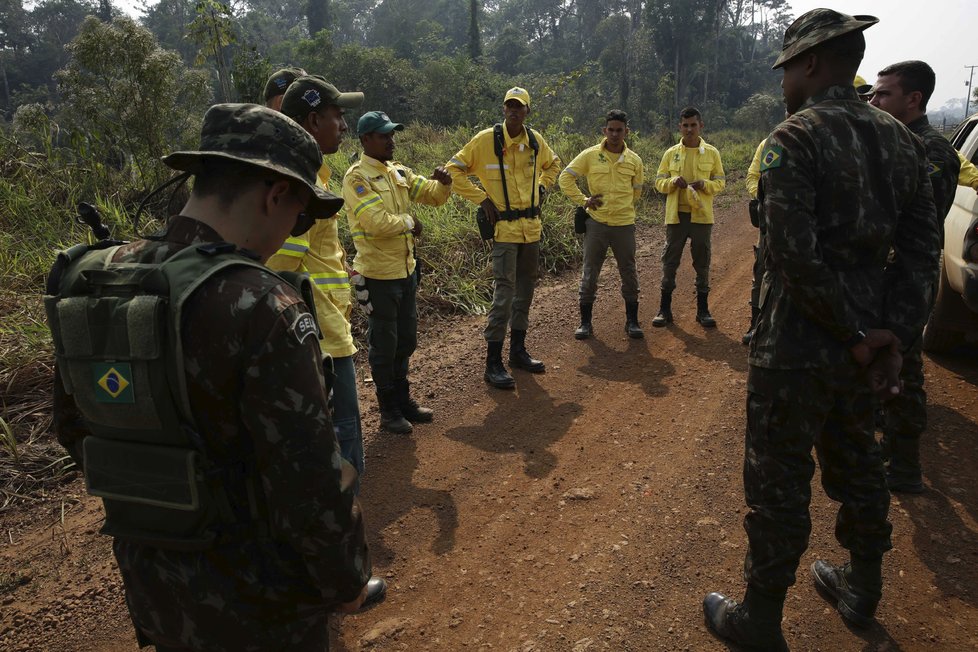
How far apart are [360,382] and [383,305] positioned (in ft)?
4.14

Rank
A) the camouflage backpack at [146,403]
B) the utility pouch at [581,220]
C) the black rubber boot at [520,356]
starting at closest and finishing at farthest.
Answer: the camouflage backpack at [146,403] → the black rubber boot at [520,356] → the utility pouch at [581,220]

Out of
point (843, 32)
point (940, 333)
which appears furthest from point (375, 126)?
point (940, 333)

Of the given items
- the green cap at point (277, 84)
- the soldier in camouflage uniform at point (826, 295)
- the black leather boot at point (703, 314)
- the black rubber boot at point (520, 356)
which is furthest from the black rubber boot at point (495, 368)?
the soldier in camouflage uniform at point (826, 295)

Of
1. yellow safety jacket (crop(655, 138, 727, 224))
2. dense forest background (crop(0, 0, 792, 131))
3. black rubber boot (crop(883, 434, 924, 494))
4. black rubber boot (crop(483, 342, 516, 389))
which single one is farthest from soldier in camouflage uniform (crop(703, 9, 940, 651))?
dense forest background (crop(0, 0, 792, 131))

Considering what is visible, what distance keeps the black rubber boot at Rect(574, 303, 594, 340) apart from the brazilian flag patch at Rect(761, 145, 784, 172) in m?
4.02

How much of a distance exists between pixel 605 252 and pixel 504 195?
143 cm

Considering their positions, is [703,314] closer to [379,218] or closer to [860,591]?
[379,218]

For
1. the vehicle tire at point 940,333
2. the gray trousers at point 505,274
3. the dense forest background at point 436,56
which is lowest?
the vehicle tire at point 940,333

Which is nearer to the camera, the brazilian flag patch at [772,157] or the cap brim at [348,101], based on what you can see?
the brazilian flag patch at [772,157]

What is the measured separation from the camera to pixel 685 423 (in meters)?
4.43

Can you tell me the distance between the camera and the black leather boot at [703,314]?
6.43 m

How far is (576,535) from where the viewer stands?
328cm

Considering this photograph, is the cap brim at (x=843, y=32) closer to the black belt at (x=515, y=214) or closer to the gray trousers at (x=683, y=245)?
the black belt at (x=515, y=214)

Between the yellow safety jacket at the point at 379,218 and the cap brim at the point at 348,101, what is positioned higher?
the cap brim at the point at 348,101
